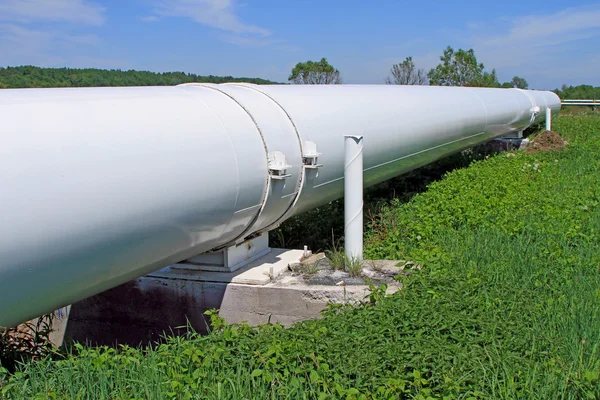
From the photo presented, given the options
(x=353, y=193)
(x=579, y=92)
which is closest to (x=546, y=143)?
(x=353, y=193)

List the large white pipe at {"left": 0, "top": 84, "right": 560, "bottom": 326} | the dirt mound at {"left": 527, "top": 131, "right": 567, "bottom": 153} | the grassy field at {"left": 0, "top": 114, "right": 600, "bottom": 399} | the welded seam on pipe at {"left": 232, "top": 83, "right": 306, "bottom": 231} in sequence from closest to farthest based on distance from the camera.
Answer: the large white pipe at {"left": 0, "top": 84, "right": 560, "bottom": 326} → the grassy field at {"left": 0, "top": 114, "right": 600, "bottom": 399} → the welded seam on pipe at {"left": 232, "top": 83, "right": 306, "bottom": 231} → the dirt mound at {"left": 527, "top": 131, "right": 567, "bottom": 153}

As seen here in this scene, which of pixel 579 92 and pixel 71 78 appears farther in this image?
pixel 579 92

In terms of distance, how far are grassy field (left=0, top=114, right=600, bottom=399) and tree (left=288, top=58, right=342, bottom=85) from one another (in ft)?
78.9

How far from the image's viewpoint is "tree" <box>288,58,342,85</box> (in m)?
28.3

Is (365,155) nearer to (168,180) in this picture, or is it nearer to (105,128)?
(168,180)

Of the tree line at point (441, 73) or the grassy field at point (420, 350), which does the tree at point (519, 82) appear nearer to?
the tree line at point (441, 73)

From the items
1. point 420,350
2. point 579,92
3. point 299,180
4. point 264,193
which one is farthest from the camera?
point 579,92

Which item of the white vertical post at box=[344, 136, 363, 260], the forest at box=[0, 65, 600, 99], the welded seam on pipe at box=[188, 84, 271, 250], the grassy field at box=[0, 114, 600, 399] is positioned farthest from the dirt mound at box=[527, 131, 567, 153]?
the forest at box=[0, 65, 600, 99]

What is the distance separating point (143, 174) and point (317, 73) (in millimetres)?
26346

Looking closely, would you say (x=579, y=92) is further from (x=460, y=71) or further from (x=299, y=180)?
(x=299, y=180)

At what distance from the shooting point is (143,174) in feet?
9.03

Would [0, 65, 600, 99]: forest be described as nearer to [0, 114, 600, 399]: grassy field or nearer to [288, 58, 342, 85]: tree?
[288, 58, 342, 85]: tree

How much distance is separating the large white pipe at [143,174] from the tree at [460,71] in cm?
2443

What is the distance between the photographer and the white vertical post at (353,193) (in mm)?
4473
